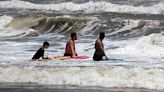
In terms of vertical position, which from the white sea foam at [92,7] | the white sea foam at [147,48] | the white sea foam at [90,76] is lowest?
the white sea foam at [92,7]

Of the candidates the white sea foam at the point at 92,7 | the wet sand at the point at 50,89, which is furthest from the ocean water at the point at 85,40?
the wet sand at the point at 50,89

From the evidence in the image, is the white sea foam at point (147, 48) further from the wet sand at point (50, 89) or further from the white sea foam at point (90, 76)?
the wet sand at point (50, 89)

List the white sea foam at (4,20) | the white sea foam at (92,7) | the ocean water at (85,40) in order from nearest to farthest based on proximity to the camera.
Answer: the ocean water at (85,40) < the white sea foam at (4,20) < the white sea foam at (92,7)

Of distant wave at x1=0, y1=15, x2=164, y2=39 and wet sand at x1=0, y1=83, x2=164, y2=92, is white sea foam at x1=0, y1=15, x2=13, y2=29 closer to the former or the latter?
distant wave at x1=0, y1=15, x2=164, y2=39

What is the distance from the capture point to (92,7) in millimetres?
33375

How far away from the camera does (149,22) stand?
25984 millimetres

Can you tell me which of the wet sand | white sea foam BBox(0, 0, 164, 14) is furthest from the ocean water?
the wet sand

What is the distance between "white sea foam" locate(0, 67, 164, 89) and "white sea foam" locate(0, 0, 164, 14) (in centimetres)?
1855

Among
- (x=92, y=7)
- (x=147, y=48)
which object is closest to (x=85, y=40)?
(x=147, y=48)

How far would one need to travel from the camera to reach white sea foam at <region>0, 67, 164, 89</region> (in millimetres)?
A: 11680

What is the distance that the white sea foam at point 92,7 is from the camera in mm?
31672

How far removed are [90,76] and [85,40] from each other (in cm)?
975

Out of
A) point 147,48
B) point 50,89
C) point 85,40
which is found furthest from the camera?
point 85,40

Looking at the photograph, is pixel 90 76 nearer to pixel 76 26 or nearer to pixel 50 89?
pixel 50 89
